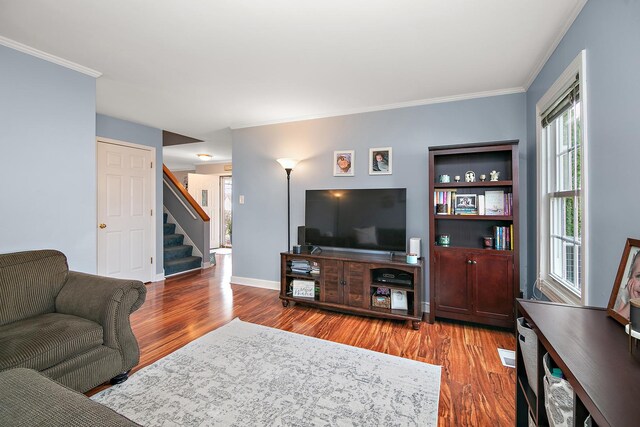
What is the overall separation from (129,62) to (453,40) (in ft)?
8.76

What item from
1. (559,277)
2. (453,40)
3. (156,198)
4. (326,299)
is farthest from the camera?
(156,198)

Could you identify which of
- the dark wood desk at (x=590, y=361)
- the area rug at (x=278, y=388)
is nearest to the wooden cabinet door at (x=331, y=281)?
the area rug at (x=278, y=388)

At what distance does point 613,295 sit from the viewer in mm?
1153

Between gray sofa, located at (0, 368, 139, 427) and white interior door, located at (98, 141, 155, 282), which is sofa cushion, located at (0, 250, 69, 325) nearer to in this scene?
gray sofa, located at (0, 368, 139, 427)

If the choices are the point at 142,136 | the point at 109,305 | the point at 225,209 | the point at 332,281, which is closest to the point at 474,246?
the point at 332,281

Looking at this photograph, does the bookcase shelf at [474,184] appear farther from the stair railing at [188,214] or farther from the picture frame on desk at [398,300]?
the stair railing at [188,214]

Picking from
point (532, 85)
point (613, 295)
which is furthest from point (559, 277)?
point (532, 85)

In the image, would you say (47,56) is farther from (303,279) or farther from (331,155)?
(303,279)

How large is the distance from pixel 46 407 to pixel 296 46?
2.42 metres

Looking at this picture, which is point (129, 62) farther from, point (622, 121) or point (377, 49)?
point (622, 121)

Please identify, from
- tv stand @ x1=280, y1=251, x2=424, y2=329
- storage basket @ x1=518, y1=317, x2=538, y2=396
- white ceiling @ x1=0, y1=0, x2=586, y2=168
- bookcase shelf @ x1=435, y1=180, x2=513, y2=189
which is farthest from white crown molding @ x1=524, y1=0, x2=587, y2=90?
tv stand @ x1=280, y1=251, x2=424, y2=329

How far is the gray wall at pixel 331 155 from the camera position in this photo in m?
3.07

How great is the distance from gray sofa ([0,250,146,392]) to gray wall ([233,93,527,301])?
225 cm

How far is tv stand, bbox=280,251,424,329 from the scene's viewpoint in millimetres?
2875
